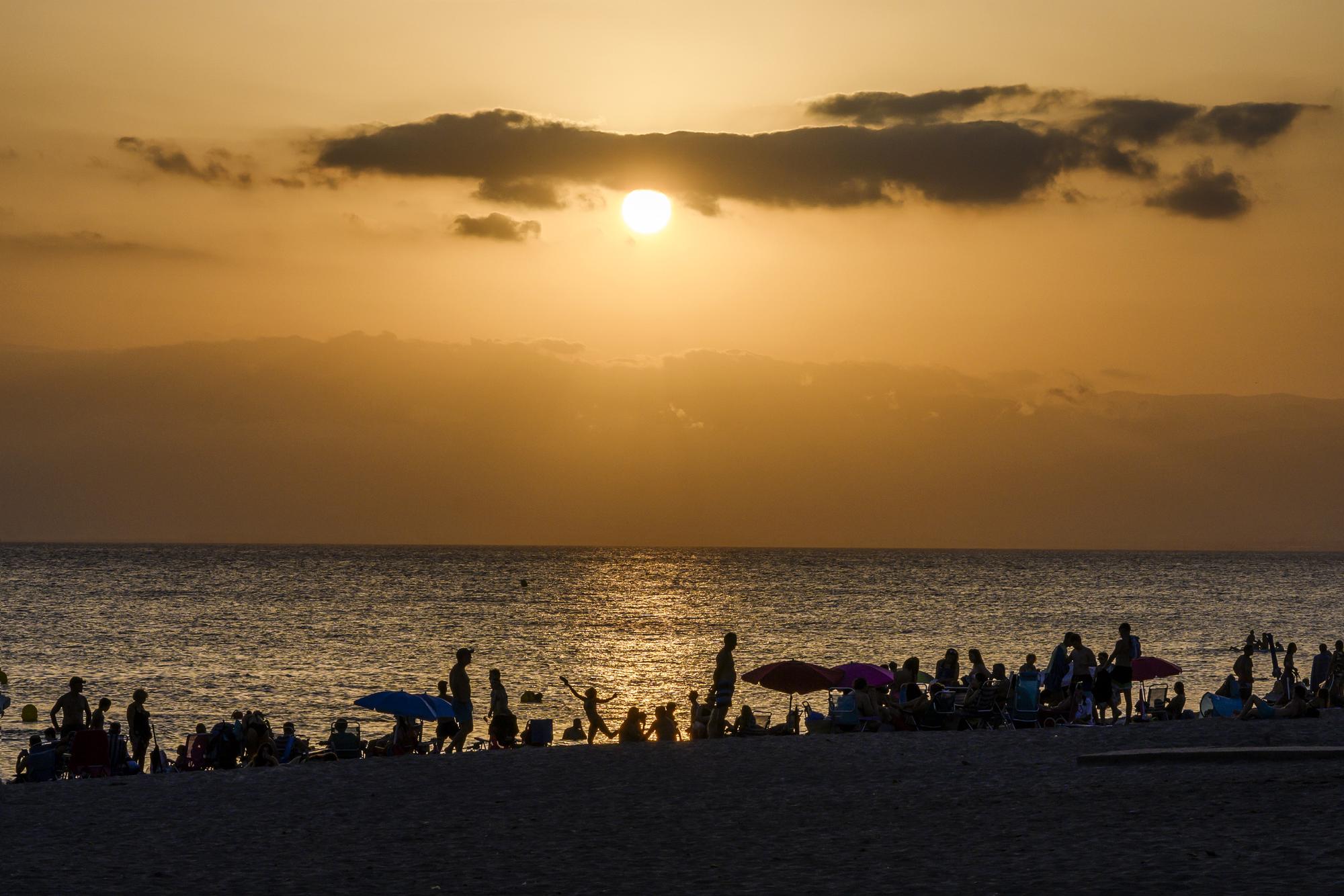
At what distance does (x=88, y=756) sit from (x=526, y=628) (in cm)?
7223

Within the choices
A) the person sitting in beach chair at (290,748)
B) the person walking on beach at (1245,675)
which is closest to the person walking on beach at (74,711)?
the person sitting in beach chair at (290,748)

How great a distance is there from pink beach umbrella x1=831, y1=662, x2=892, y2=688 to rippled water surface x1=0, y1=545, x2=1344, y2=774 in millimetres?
14794

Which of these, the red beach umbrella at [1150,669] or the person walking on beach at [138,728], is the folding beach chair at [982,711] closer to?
the red beach umbrella at [1150,669]

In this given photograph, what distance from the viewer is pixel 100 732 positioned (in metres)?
21.0

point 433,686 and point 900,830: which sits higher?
point 900,830

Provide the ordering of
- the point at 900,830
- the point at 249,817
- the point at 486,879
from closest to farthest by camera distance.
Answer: the point at 486,879 < the point at 900,830 < the point at 249,817

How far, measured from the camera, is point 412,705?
923 inches

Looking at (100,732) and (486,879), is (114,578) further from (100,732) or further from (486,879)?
(486,879)

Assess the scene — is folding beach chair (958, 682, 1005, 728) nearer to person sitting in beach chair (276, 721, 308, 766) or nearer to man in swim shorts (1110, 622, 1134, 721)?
man in swim shorts (1110, 622, 1134, 721)

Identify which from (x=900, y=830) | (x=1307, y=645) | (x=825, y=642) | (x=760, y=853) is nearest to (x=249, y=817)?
(x=760, y=853)

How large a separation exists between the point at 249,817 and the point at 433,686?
42633 millimetres

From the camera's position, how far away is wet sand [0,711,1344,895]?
10.7 metres

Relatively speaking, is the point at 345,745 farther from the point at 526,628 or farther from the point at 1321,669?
the point at 526,628

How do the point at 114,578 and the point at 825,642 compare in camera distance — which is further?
the point at 114,578
